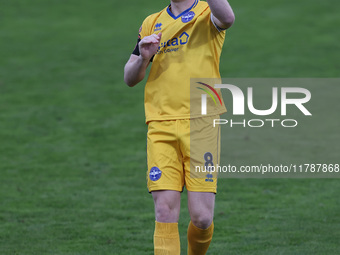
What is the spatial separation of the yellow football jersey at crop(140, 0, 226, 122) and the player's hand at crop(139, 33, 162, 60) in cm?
17

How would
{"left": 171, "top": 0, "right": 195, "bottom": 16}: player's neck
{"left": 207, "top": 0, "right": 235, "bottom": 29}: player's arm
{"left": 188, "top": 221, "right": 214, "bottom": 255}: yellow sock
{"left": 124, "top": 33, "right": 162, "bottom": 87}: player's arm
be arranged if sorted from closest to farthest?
{"left": 207, "top": 0, "right": 235, "bottom": 29}: player's arm < {"left": 124, "top": 33, "right": 162, "bottom": 87}: player's arm < {"left": 171, "top": 0, "right": 195, "bottom": 16}: player's neck < {"left": 188, "top": 221, "right": 214, "bottom": 255}: yellow sock

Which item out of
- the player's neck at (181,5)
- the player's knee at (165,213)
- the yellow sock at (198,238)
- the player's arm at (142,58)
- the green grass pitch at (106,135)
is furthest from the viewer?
the green grass pitch at (106,135)

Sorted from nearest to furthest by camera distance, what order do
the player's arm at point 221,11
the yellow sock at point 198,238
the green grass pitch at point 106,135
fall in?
the player's arm at point 221,11 → the yellow sock at point 198,238 → the green grass pitch at point 106,135

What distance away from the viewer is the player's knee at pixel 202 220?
545cm

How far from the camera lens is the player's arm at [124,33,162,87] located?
207 inches

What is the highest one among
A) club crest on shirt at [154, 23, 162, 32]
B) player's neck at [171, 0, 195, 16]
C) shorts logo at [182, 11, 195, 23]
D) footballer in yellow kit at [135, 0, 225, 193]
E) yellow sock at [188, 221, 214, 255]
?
player's neck at [171, 0, 195, 16]

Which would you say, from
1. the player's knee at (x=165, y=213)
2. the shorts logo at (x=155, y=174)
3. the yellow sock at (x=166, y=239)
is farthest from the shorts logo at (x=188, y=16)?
the yellow sock at (x=166, y=239)

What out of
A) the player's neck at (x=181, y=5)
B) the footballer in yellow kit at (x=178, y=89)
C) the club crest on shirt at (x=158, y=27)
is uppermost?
the player's neck at (x=181, y=5)

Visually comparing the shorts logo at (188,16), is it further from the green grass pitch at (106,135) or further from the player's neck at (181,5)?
Answer: the green grass pitch at (106,135)

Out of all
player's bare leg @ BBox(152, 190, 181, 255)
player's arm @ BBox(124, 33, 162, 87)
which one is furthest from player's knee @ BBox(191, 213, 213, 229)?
player's arm @ BBox(124, 33, 162, 87)

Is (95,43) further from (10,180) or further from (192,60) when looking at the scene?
(192,60)

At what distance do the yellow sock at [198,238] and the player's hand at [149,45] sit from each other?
1.38 meters

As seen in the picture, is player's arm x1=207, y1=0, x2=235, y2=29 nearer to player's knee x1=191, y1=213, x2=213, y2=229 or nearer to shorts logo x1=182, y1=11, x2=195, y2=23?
shorts logo x1=182, y1=11, x2=195, y2=23

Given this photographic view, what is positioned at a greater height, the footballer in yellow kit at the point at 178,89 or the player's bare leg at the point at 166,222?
the footballer in yellow kit at the point at 178,89
